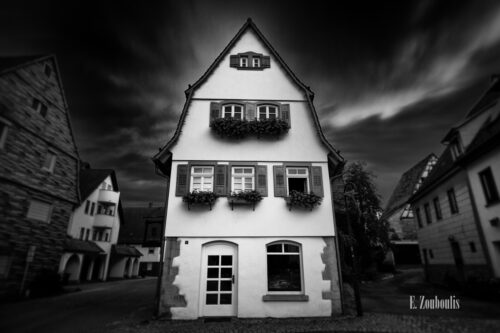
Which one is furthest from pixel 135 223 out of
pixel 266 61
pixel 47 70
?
pixel 266 61

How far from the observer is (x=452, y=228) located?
17.0 meters

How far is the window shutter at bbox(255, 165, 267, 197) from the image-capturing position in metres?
11.6

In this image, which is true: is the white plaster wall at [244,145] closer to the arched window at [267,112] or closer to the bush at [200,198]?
the arched window at [267,112]

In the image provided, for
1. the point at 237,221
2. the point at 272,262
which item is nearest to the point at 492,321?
the point at 272,262

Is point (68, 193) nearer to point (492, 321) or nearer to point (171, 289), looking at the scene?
point (171, 289)

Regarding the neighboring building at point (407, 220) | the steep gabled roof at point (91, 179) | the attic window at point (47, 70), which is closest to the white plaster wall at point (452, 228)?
the neighboring building at point (407, 220)

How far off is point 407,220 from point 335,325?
26.6m

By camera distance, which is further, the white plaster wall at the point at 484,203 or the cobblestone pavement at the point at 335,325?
the white plaster wall at the point at 484,203

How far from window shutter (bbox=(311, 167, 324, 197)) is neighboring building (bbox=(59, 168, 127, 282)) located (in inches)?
967

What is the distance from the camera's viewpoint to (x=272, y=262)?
11.0 meters

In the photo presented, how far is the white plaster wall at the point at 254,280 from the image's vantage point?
1032 centimetres

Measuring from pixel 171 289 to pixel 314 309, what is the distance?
5.54 metres

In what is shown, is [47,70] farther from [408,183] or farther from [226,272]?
[408,183]

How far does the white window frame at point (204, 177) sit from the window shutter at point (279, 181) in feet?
9.07
